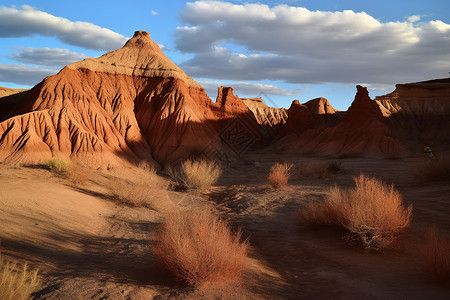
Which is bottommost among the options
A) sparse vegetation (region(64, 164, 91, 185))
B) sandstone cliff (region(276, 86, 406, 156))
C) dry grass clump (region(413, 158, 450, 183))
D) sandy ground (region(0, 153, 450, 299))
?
sandy ground (region(0, 153, 450, 299))

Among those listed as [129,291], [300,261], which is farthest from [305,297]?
[129,291]

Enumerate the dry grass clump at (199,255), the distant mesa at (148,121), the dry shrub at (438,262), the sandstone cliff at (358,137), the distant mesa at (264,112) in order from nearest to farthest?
the dry grass clump at (199,255)
the dry shrub at (438,262)
the distant mesa at (148,121)
the sandstone cliff at (358,137)
the distant mesa at (264,112)

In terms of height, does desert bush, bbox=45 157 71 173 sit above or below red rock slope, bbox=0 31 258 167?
below

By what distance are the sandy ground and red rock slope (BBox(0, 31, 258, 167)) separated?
11229 millimetres

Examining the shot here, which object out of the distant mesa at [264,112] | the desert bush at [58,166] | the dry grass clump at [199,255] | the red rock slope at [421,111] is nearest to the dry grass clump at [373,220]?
the dry grass clump at [199,255]

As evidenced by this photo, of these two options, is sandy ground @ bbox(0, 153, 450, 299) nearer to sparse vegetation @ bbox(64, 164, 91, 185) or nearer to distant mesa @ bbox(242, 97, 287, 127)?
sparse vegetation @ bbox(64, 164, 91, 185)

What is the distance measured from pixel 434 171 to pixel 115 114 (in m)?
24.0

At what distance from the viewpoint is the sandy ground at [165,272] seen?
15.5 feet

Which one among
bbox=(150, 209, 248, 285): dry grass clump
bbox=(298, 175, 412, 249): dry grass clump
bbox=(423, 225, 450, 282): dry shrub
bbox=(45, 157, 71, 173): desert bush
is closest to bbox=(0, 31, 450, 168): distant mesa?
bbox=(45, 157, 71, 173): desert bush

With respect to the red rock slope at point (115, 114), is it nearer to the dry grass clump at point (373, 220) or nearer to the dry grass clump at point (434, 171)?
the dry grass clump at point (434, 171)

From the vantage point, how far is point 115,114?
27734 mm

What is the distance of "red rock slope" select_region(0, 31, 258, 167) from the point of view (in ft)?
70.5

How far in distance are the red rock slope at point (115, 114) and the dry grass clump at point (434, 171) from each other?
1713cm

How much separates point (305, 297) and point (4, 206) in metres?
7.38
